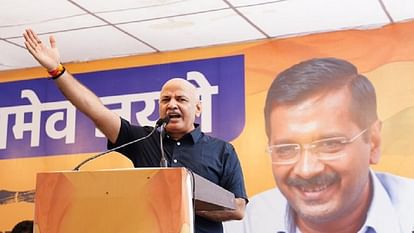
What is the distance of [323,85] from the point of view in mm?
3895

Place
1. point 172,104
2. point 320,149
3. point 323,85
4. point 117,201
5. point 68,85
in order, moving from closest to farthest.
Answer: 1. point 117,201
2. point 68,85
3. point 172,104
4. point 320,149
5. point 323,85

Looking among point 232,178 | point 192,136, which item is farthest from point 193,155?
point 232,178

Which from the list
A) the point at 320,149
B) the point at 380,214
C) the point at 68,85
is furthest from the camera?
Result: the point at 320,149

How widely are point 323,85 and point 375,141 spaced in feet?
1.66

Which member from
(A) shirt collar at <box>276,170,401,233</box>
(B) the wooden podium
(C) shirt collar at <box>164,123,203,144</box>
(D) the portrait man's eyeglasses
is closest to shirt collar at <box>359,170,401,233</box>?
(A) shirt collar at <box>276,170,401,233</box>

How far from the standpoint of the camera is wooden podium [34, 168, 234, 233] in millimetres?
1386

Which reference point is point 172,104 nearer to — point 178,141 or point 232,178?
point 178,141

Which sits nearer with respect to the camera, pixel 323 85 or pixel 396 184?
pixel 396 184

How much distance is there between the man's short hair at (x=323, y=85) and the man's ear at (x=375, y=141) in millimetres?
43

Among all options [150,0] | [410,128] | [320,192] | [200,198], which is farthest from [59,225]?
[410,128]

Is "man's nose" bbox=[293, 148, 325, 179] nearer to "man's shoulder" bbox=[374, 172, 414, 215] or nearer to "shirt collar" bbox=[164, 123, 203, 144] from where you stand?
"man's shoulder" bbox=[374, 172, 414, 215]

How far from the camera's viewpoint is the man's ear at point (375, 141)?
374 cm

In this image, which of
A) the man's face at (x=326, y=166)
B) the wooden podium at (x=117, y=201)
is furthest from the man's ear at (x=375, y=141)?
the wooden podium at (x=117, y=201)

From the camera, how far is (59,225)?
144 cm
